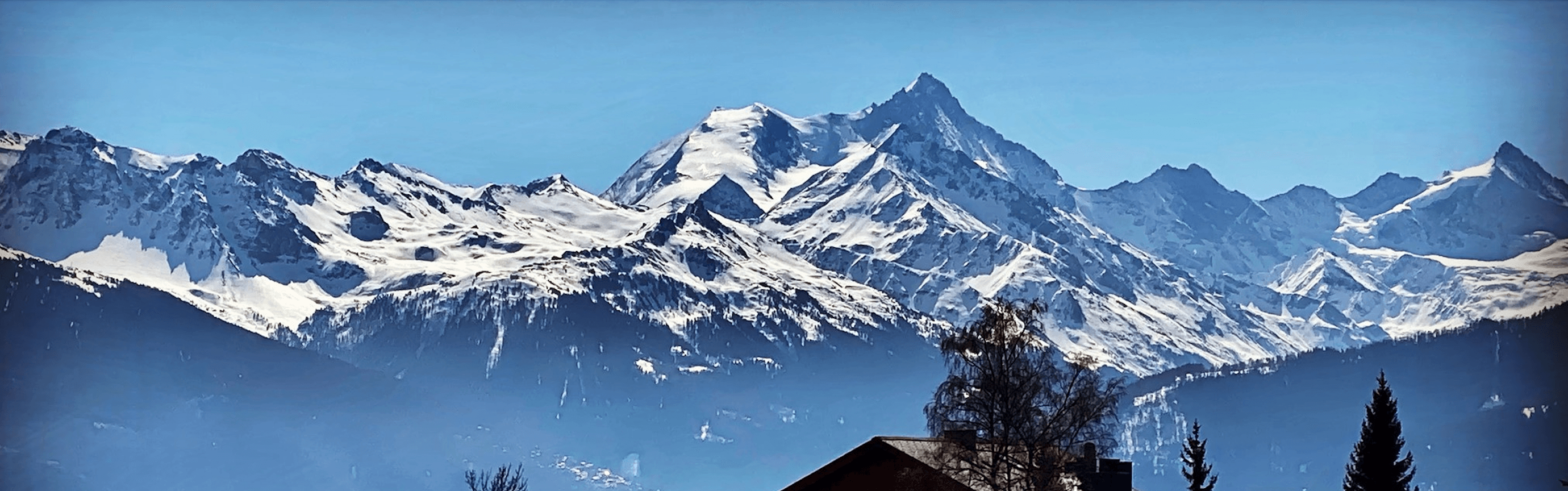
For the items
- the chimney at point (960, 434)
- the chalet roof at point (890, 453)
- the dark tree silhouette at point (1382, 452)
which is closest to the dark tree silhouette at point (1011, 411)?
the chimney at point (960, 434)

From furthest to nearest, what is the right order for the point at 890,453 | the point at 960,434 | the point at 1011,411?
1. the point at 890,453
2. the point at 960,434
3. the point at 1011,411

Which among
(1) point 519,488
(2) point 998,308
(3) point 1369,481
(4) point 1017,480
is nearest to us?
(4) point 1017,480

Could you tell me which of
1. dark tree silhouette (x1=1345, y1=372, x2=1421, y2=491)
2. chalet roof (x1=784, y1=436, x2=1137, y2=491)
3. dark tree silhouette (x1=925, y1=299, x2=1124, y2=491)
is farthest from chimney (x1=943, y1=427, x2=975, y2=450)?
dark tree silhouette (x1=1345, y1=372, x2=1421, y2=491)

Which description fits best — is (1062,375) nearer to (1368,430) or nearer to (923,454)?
(923,454)

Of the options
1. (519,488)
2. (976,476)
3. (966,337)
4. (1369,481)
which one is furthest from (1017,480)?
(519,488)

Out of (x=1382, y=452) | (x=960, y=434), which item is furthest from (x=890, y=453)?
(x=1382, y=452)

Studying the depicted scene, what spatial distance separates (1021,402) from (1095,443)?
12.2ft

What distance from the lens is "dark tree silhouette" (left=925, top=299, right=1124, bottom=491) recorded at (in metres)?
45.1

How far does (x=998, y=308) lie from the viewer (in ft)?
157

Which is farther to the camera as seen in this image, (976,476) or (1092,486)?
(1092,486)

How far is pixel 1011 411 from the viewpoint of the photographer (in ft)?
148

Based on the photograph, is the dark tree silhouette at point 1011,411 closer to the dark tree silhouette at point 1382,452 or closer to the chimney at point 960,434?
the chimney at point 960,434

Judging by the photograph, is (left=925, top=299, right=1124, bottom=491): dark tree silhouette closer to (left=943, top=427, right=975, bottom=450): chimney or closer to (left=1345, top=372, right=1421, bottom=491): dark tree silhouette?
(left=943, top=427, right=975, bottom=450): chimney

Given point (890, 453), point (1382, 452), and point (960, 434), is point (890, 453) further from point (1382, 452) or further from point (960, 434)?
point (1382, 452)
